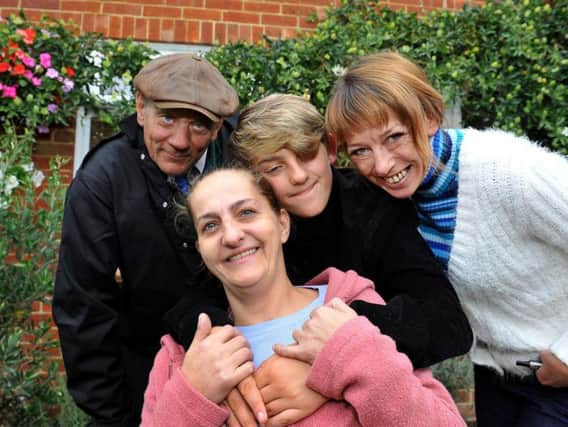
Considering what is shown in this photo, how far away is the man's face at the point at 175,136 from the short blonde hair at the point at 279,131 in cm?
19

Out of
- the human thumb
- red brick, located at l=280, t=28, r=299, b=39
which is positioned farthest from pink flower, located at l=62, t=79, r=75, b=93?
the human thumb

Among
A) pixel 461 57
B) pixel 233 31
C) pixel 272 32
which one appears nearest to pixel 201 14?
pixel 233 31

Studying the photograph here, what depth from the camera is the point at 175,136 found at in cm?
221

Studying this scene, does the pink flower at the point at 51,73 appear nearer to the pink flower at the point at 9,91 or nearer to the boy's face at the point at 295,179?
the pink flower at the point at 9,91

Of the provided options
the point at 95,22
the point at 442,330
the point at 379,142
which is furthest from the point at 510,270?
the point at 95,22

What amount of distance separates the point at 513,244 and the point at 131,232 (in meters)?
1.32

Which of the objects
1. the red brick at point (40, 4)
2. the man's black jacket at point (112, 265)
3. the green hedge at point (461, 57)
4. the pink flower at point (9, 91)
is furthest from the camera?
the red brick at point (40, 4)

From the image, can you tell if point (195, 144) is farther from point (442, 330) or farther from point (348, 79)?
point (442, 330)

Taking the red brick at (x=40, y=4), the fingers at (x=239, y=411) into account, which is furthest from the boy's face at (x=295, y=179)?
the red brick at (x=40, y=4)

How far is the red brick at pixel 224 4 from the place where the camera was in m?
4.50

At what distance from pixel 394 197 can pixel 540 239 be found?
0.48 metres

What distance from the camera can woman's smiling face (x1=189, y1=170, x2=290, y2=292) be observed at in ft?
5.79

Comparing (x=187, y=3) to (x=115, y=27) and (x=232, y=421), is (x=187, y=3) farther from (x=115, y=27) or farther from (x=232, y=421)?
(x=232, y=421)

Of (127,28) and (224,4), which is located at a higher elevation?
(224,4)
